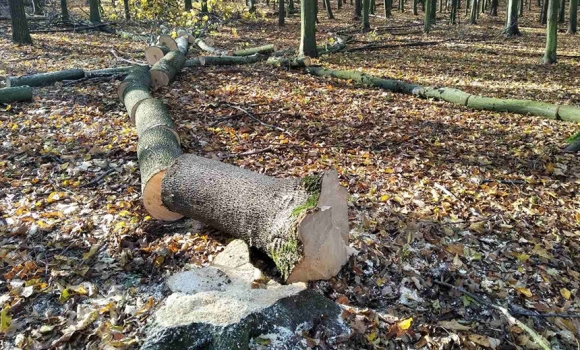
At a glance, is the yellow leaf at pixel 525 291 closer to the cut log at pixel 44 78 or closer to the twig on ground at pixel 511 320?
the twig on ground at pixel 511 320

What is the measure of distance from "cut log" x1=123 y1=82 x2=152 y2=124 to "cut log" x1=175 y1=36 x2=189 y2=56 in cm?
492

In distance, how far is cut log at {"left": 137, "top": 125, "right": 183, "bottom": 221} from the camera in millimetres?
4250

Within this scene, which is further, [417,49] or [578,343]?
[417,49]

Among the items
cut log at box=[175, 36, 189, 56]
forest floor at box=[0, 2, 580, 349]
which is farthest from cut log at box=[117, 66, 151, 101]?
cut log at box=[175, 36, 189, 56]

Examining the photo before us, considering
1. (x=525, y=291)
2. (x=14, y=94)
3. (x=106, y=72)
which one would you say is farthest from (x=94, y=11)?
(x=525, y=291)

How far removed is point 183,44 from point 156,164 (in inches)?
384

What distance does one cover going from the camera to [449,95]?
8.50 meters

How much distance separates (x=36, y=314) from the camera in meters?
3.05

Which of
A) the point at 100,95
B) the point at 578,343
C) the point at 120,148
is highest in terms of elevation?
the point at 100,95

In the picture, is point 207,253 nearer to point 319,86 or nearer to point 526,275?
point 526,275

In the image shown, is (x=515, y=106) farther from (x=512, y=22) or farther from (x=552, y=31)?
(x=512, y=22)

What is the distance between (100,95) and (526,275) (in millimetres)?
8094

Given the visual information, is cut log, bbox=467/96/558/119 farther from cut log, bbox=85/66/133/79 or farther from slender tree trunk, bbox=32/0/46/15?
slender tree trunk, bbox=32/0/46/15

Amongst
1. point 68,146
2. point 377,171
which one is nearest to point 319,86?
point 377,171
